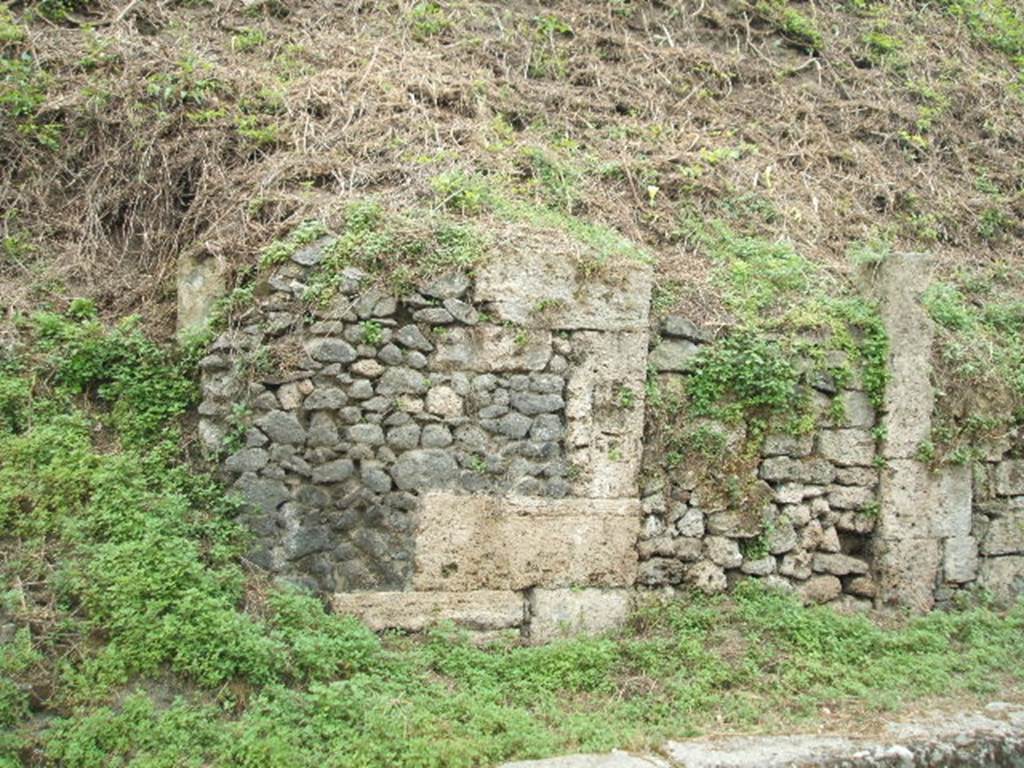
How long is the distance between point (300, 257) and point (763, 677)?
3708mm

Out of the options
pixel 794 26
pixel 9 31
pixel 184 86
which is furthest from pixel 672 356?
pixel 794 26

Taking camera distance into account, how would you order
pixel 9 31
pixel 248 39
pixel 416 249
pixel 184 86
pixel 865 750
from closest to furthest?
pixel 865 750, pixel 416 249, pixel 184 86, pixel 9 31, pixel 248 39

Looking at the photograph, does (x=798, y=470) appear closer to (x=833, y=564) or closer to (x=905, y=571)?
(x=833, y=564)

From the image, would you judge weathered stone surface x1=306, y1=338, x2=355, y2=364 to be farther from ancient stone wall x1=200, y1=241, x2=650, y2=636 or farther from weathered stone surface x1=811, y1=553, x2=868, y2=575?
weathered stone surface x1=811, y1=553, x2=868, y2=575

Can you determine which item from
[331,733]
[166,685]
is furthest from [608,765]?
[166,685]

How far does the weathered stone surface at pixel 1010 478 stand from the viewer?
21.5 ft

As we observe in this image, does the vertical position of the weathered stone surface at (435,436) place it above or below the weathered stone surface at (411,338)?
below

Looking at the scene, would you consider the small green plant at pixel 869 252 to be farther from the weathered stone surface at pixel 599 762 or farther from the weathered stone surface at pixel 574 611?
the weathered stone surface at pixel 599 762

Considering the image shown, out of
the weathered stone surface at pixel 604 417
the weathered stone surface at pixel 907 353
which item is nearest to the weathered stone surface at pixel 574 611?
the weathered stone surface at pixel 604 417

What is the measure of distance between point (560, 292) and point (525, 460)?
3.52 feet

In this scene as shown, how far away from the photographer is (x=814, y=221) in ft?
25.9

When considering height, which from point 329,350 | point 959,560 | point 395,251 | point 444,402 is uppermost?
point 395,251

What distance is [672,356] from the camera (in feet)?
19.5

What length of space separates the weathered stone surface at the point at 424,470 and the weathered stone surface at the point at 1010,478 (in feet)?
13.4
